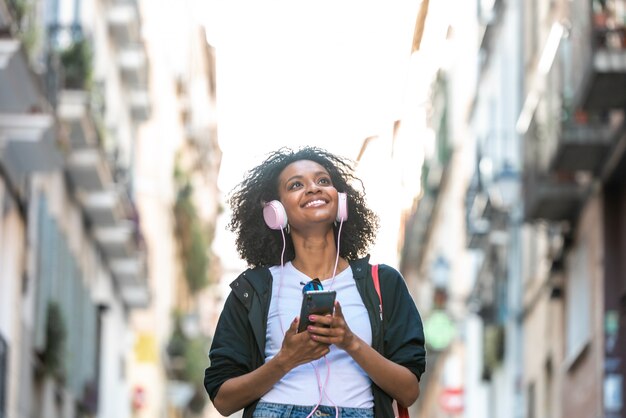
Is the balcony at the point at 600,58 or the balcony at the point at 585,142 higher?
the balcony at the point at 600,58

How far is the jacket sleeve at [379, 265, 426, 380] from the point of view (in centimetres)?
692

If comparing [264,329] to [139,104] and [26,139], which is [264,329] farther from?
[139,104]

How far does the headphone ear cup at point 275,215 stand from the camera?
7.03 m

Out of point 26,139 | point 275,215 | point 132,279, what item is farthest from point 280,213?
point 132,279

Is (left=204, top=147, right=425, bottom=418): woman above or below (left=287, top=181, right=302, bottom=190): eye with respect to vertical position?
below

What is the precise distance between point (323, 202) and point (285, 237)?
9.8 inches

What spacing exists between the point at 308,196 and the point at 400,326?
572mm

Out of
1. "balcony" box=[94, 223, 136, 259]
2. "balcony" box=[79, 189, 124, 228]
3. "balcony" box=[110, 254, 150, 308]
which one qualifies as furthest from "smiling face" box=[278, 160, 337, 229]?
"balcony" box=[110, 254, 150, 308]

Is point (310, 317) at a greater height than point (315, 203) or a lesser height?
lesser

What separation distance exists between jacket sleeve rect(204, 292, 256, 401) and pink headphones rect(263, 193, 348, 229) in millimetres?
299

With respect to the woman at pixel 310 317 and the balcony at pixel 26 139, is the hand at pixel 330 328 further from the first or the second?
the balcony at pixel 26 139

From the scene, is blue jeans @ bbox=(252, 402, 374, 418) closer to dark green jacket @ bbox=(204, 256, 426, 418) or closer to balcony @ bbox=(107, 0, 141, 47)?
dark green jacket @ bbox=(204, 256, 426, 418)

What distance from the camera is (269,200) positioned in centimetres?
723

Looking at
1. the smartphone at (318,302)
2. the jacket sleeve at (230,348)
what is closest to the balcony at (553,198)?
the jacket sleeve at (230,348)
